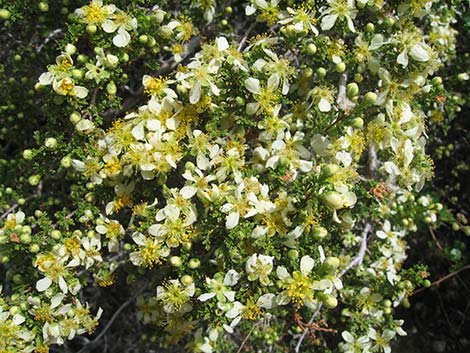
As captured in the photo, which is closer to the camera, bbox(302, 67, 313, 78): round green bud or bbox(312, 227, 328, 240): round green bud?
bbox(312, 227, 328, 240): round green bud

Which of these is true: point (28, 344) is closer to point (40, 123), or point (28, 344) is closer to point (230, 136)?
point (230, 136)

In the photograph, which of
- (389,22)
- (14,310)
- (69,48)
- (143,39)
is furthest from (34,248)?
(389,22)

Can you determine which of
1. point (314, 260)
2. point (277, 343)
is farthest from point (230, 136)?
point (277, 343)

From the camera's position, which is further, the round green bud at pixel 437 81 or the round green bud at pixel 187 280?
the round green bud at pixel 437 81

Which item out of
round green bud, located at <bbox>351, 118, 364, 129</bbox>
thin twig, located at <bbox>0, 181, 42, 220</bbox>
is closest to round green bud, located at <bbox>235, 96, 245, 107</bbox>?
round green bud, located at <bbox>351, 118, 364, 129</bbox>

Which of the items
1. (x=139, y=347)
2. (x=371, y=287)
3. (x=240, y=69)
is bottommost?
(x=139, y=347)

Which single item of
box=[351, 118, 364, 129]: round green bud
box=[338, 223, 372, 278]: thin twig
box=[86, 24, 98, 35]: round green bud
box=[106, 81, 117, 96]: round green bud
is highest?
box=[86, 24, 98, 35]: round green bud

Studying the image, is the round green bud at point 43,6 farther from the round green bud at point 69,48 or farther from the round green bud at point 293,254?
the round green bud at point 293,254

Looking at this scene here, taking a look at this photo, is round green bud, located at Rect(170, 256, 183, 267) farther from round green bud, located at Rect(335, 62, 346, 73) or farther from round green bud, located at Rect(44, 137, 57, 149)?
round green bud, located at Rect(335, 62, 346, 73)

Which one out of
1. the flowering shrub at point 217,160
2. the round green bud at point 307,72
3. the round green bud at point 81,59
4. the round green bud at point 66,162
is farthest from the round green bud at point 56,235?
the round green bud at point 307,72
